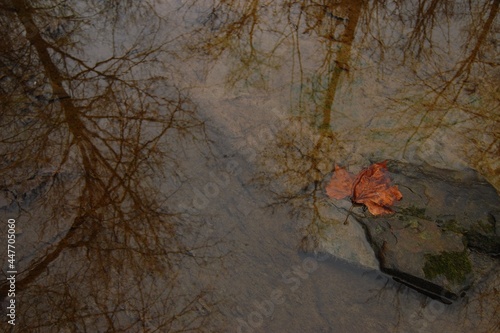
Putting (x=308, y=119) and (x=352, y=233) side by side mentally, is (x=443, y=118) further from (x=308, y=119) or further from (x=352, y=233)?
(x=352, y=233)

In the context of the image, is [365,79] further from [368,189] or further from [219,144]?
[219,144]

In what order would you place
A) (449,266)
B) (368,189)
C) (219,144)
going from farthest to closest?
A: 1. (219,144)
2. (368,189)
3. (449,266)

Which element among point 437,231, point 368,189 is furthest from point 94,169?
point 437,231

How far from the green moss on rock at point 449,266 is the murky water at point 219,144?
0.10m

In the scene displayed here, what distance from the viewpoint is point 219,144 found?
8.05ft

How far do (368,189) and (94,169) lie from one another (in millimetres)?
1494

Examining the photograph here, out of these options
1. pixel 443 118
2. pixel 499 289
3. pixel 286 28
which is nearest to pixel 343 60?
pixel 286 28

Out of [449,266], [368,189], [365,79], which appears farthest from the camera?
[365,79]

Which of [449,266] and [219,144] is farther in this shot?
[219,144]

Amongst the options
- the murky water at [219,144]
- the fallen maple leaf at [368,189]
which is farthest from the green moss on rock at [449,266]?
the fallen maple leaf at [368,189]

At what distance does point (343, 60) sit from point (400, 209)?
134 centimetres

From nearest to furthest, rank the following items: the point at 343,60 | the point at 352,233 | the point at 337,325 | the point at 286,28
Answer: the point at 337,325, the point at 352,233, the point at 343,60, the point at 286,28

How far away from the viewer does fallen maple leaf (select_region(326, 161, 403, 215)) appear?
218cm

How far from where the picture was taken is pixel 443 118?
267 cm
